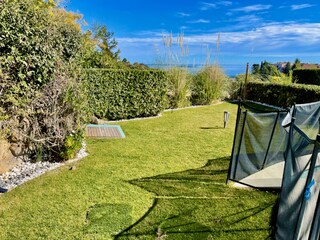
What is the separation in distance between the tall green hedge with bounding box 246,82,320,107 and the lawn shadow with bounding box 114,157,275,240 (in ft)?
20.9

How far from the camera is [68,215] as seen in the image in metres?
2.87

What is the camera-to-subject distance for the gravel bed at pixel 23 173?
140 inches

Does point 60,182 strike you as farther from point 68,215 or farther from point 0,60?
point 0,60

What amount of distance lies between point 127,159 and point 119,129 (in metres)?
2.25

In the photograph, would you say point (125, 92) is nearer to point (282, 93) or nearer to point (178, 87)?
point (178, 87)

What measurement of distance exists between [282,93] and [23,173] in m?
9.50

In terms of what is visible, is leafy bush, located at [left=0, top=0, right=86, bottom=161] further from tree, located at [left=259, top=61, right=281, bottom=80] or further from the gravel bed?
tree, located at [left=259, top=61, right=281, bottom=80]

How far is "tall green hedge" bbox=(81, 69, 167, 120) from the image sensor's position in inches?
288

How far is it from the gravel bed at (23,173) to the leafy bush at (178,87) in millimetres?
5937

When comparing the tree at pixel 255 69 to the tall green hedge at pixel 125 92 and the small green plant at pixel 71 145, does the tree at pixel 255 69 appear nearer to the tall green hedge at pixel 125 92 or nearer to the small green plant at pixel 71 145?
the tall green hedge at pixel 125 92

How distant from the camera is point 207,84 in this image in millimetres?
10609

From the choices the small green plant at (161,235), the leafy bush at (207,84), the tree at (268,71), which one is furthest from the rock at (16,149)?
the tree at (268,71)

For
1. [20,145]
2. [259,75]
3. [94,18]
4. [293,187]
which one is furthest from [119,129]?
[259,75]

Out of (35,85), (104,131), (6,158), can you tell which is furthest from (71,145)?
(104,131)
